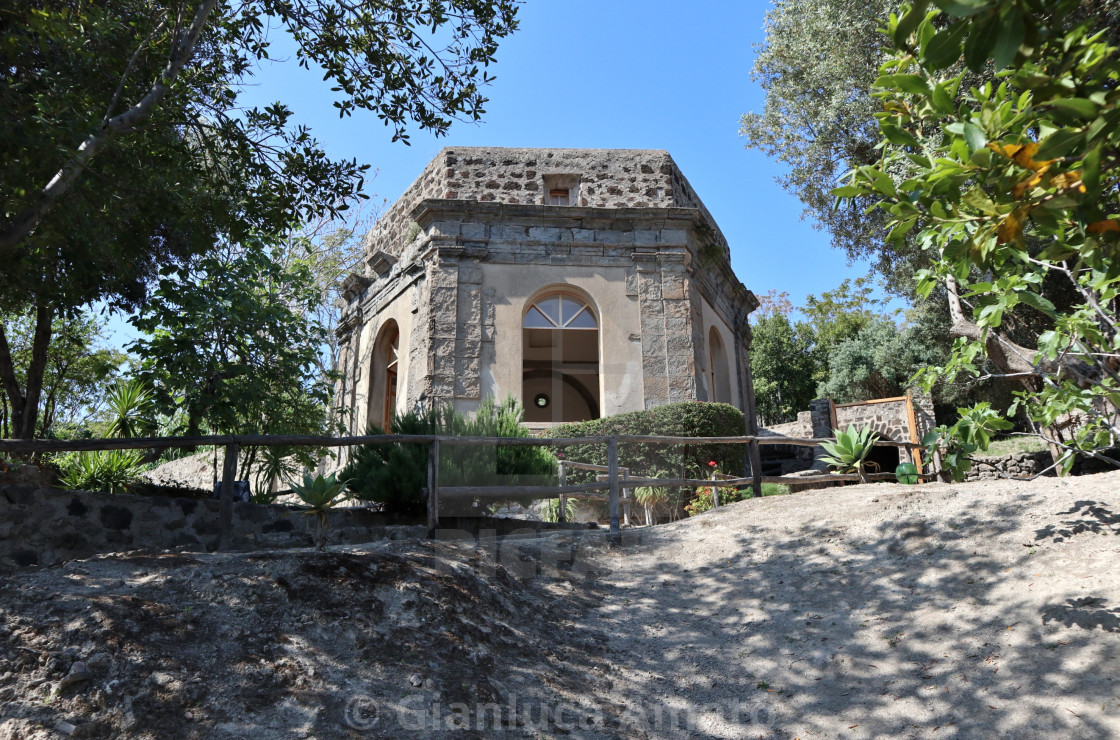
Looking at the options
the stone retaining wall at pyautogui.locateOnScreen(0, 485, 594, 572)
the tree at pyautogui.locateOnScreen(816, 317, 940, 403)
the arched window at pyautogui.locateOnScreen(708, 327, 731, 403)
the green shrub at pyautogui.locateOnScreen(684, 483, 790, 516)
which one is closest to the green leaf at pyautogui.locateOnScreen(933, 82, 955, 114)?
the stone retaining wall at pyautogui.locateOnScreen(0, 485, 594, 572)

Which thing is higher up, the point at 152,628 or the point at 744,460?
the point at 744,460

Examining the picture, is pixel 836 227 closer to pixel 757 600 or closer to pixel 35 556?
pixel 757 600

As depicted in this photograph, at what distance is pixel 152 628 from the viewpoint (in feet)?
11.9

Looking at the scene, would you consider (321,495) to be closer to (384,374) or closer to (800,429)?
(384,374)

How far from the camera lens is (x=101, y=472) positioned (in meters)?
7.70

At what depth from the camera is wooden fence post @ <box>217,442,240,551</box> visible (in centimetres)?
564

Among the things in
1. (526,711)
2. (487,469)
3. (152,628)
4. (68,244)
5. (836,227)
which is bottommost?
(526,711)

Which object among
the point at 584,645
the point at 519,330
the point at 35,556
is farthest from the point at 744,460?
the point at 35,556

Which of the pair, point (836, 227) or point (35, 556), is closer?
point (35, 556)

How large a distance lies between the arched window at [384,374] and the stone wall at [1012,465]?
1041cm

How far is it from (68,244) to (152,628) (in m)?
4.05

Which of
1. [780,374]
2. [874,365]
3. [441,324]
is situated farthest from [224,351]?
[780,374]

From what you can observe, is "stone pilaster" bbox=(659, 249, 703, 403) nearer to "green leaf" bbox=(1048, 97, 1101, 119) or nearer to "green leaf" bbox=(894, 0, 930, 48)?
"green leaf" bbox=(1048, 97, 1101, 119)

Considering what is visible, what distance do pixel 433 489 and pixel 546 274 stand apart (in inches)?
250
